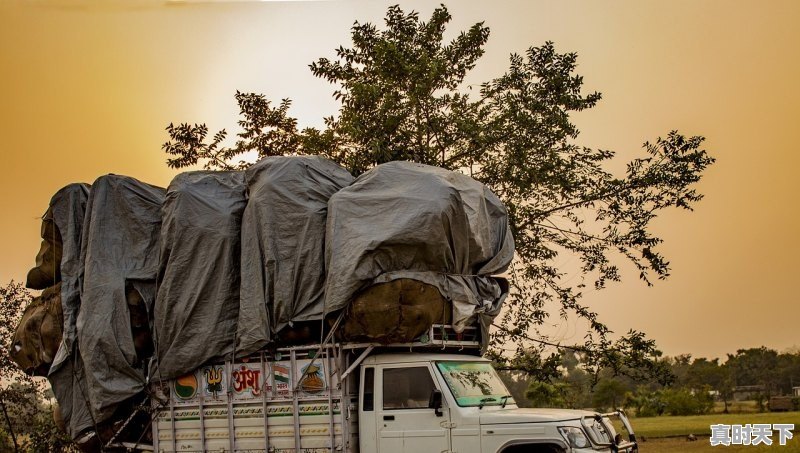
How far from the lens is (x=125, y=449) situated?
11.8 metres

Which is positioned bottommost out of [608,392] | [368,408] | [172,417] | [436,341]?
[608,392]

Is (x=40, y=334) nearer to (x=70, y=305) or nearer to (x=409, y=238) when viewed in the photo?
(x=70, y=305)

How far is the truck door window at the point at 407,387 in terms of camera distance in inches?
391

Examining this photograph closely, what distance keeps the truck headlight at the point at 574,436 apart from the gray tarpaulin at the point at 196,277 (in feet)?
14.9

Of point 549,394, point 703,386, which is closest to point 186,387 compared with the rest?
point 549,394

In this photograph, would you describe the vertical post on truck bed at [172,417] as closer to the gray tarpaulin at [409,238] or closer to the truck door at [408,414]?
the gray tarpaulin at [409,238]

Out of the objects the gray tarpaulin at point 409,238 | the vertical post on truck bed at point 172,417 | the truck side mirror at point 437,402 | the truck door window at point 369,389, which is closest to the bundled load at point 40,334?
the vertical post on truck bed at point 172,417

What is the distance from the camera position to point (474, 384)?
33.4 feet

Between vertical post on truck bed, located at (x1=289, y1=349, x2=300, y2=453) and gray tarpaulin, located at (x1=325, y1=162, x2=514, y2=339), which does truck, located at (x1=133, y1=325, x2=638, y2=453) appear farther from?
gray tarpaulin, located at (x1=325, y1=162, x2=514, y2=339)

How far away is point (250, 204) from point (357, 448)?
3.56m

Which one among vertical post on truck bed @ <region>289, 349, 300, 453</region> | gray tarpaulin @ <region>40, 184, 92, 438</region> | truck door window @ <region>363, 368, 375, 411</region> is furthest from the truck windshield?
gray tarpaulin @ <region>40, 184, 92, 438</region>

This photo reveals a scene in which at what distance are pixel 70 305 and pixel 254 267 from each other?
124 inches

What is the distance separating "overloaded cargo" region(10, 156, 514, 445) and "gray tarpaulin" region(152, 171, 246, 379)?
2cm

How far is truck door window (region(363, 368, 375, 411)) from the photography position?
33.2 feet
